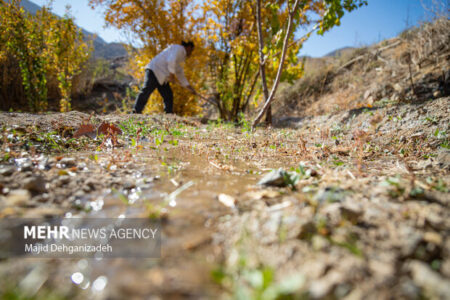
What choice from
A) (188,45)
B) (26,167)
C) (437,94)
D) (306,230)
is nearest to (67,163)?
(26,167)

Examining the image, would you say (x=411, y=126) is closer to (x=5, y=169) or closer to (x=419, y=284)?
(x=419, y=284)

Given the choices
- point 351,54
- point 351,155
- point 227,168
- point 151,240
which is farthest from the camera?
point 351,54

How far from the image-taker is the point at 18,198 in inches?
39.2

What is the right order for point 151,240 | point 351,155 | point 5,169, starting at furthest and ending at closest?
point 351,155
point 5,169
point 151,240

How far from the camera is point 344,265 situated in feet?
2.13

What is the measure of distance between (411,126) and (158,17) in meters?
5.74

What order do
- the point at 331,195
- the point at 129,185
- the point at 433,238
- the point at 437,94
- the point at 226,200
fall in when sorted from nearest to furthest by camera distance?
1. the point at 433,238
2. the point at 331,195
3. the point at 226,200
4. the point at 129,185
5. the point at 437,94

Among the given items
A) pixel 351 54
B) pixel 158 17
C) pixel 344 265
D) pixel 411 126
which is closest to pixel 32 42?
pixel 158 17

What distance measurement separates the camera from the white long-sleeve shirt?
507 cm

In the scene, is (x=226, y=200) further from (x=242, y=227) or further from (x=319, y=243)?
(x=319, y=243)
